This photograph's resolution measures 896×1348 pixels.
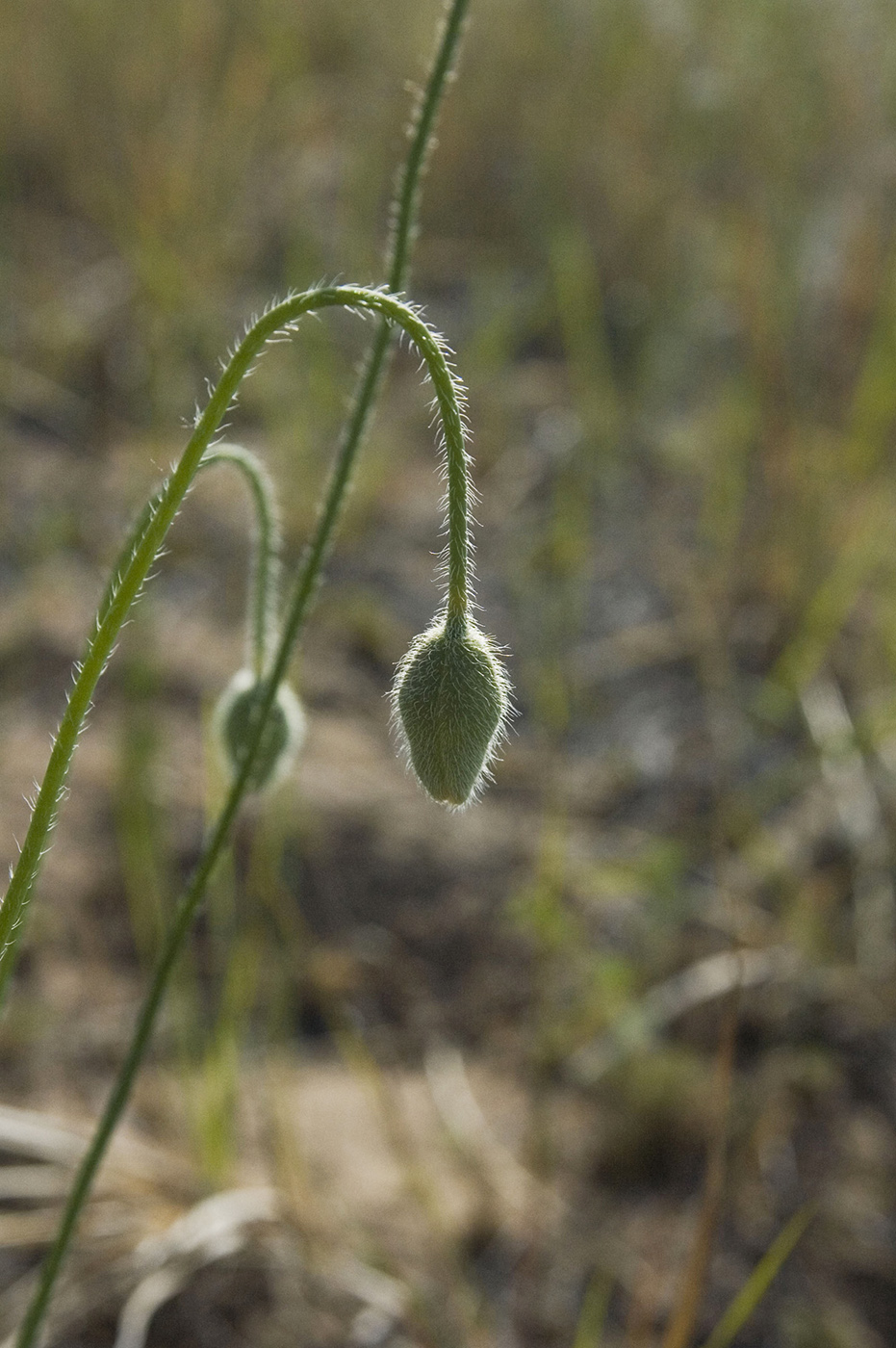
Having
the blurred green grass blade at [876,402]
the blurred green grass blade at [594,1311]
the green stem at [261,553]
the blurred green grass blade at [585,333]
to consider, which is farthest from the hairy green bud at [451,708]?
the blurred green grass blade at [585,333]

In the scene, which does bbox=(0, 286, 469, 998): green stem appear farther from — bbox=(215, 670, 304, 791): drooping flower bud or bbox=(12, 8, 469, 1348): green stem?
bbox=(215, 670, 304, 791): drooping flower bud

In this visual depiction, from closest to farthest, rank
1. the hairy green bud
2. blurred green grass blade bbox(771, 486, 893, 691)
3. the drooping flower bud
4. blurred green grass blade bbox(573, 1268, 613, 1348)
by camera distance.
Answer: the hairy green bud < the drooping flower bud < blurred green grass blade bbox(573, 1268, 613, 1348) < blurred green grass blade bbox(771, 486, 893, 691)

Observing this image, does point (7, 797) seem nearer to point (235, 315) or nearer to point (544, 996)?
point (544, 996)

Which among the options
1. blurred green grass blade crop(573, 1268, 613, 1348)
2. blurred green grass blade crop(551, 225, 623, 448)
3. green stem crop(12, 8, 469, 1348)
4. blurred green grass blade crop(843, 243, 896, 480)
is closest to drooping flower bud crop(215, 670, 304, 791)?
green stem crop(12, 8, 469, 1348)

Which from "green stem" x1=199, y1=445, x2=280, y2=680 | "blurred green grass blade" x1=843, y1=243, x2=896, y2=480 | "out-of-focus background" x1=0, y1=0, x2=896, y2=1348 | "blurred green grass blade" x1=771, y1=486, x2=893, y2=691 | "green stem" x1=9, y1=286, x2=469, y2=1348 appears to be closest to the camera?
"green stem" x1=9, y1=286, x2=469, y2=1348

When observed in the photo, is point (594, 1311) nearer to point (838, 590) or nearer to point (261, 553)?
point (261, 553)

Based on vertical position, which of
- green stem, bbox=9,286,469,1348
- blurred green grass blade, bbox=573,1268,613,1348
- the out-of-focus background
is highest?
green stem, bbox=9,286,469,1348

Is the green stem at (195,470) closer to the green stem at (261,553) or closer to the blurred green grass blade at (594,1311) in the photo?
the green stem at (261,553)
